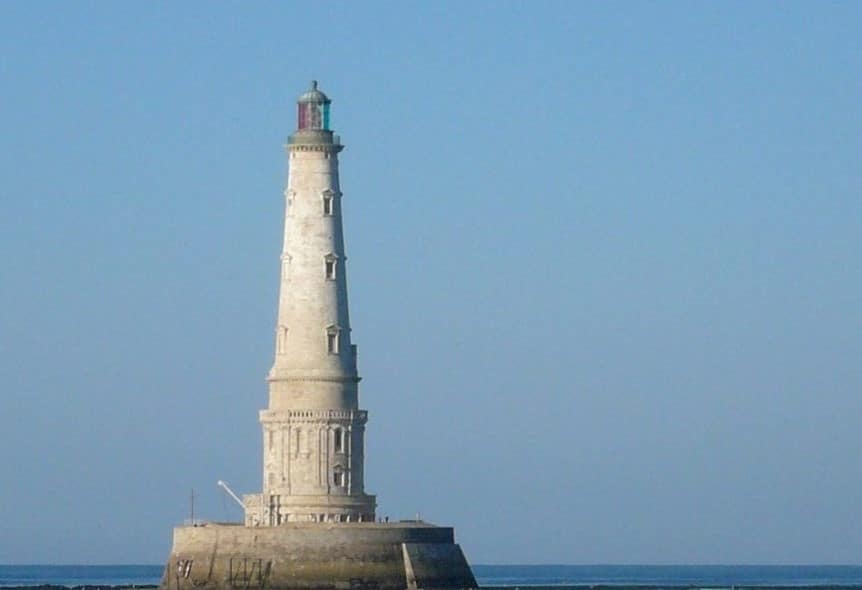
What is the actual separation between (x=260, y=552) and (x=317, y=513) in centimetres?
364

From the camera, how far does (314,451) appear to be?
306ft

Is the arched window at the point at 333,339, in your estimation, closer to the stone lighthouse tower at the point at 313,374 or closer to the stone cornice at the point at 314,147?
the stone lighthouse tower at the point at 313,374

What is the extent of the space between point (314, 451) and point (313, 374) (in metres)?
2.55

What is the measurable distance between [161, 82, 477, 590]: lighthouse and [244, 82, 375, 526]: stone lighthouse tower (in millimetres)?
33

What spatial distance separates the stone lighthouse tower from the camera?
93125 millimetres

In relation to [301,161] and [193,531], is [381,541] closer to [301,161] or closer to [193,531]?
[193,531]

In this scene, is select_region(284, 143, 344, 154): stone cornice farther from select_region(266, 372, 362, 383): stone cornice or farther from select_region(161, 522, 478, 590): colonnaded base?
select_region(161, 522, 478, 590): colonnaded base

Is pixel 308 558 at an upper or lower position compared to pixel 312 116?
lower

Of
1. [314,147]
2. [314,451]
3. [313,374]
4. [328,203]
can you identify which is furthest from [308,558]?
[314,147]

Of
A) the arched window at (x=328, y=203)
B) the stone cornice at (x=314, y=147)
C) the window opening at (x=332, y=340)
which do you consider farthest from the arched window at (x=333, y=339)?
the stone cornice at (x=314, y=147)

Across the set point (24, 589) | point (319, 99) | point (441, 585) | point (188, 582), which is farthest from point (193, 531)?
point (24, 589)

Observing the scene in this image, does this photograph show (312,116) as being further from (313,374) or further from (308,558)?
(308,558)

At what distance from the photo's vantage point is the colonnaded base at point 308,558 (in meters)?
89.6

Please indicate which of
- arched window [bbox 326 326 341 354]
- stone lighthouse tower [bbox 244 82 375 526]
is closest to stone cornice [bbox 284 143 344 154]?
stone lighthouse tower [bbox 244 82 375 526]
